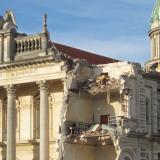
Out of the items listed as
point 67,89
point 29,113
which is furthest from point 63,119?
point 29,113

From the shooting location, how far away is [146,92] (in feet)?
162

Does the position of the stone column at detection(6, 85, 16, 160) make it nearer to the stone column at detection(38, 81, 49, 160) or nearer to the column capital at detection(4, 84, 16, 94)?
the column capital at detection(4, 84, 16, 94)

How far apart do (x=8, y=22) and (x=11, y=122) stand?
766cm

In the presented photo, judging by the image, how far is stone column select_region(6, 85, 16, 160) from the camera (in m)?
49.8

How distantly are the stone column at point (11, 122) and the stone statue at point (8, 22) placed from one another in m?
4.61

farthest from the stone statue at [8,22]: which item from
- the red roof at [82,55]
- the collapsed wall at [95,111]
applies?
the collapsed wall at [95,111]

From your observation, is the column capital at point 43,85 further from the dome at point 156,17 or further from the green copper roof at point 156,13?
the green copper roof at point 156,13

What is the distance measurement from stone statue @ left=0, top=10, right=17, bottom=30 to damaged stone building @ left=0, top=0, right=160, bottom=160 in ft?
0.25

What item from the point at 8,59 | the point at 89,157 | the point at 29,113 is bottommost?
the point at 89,157

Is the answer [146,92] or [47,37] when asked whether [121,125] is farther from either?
[47,37]

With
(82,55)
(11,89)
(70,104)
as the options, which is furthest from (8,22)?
(70,104)

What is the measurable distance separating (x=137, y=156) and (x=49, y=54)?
9.33m

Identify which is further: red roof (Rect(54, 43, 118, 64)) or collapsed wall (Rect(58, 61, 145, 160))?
red roof (Rect(54, 43, 118, 64))

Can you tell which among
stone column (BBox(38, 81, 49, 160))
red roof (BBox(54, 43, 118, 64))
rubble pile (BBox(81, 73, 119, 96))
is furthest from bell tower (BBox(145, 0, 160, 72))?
stone column (BBox(38, 81, 49, 160))
